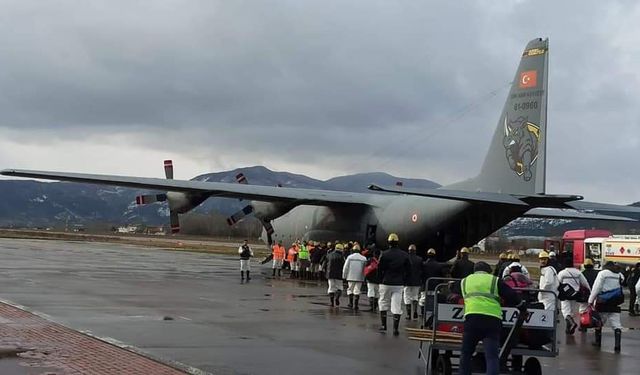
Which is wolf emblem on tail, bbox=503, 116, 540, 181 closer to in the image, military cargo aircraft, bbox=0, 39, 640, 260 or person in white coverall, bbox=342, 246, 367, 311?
military cargo aircraft, bbox=0, 39, 640, 260

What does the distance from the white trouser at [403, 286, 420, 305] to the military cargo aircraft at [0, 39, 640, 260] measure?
5739 millimetres

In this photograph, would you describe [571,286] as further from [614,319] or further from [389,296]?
[389,296]

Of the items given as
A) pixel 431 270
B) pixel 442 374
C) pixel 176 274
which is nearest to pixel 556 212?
pixel 176 274

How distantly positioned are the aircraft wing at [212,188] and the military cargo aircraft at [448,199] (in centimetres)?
4

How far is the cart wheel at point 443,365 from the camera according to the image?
34.8 feet

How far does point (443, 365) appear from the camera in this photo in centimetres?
1068

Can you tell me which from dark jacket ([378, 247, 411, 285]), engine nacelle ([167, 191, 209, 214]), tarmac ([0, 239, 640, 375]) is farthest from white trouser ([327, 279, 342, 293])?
engine nacelle ([167, 191, 209, 214])

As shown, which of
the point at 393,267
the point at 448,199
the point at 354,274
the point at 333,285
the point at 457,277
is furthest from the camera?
the point at 448,199

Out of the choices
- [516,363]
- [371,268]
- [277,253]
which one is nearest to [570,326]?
[371,268]

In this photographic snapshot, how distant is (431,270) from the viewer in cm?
1753

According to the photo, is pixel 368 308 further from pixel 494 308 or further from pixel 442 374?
pixel 494 308

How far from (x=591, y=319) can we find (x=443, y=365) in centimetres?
592

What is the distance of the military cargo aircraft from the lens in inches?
1032

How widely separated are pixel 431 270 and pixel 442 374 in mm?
6888
